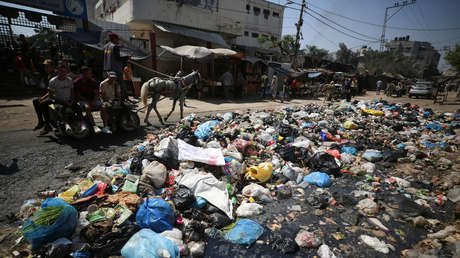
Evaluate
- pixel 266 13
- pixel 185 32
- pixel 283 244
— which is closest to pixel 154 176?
pixel 283 244

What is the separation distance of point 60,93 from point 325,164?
5935 millimetres

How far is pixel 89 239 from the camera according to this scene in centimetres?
206

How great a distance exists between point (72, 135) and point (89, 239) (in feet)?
11.5

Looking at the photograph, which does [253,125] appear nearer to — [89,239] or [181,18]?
[89,239]

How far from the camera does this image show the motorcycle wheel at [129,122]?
549cm

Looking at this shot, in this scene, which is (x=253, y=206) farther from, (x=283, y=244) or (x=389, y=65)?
(x=389, y=65)

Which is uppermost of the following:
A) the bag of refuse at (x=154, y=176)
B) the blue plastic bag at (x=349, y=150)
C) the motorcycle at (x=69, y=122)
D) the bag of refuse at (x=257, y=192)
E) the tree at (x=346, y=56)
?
the tree at (x=346, y=56)

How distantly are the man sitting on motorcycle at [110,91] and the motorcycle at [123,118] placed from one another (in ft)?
0.37

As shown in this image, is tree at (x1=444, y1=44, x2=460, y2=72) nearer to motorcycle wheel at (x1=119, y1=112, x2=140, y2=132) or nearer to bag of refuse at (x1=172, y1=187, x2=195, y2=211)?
motorcycle wheel at (x1=119, y1=112, x2=140, y2=132)

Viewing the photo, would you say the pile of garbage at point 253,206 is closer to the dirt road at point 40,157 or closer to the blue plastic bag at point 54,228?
the blue plastic bag at point 54,228

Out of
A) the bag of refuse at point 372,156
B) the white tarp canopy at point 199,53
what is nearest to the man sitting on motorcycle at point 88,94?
the bag of refuse at point 372,156

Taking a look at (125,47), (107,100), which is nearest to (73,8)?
(125,47)

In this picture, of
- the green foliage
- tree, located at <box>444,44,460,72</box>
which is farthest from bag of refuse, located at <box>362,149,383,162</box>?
the green foliage

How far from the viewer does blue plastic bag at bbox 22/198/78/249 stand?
1.88 meters
